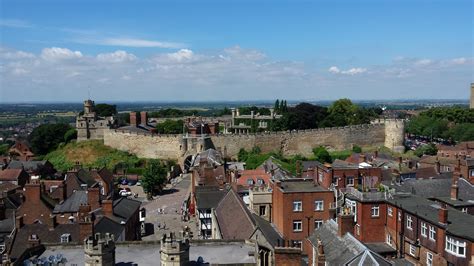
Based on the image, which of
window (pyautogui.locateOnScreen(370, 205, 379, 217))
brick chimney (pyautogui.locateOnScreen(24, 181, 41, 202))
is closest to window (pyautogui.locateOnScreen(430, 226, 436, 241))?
window (pyautogui.locateOnScreen(370, 205, 379, 217))

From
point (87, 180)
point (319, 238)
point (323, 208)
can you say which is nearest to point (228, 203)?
point (323, 208)

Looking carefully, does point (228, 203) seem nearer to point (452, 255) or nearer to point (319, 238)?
point (319, 238)

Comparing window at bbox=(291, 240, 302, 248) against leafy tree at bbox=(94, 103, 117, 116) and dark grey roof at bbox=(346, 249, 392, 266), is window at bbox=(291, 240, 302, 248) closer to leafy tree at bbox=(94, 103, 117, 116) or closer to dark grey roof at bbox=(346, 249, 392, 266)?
dark grey roof at bbox=(346, 249, 392, 266)

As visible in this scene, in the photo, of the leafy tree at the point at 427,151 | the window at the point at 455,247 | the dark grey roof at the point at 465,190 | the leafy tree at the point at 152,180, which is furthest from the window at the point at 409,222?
the leafy tree at the point at 427,151

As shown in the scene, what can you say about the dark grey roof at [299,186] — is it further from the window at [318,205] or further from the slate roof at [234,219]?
the slate roof at [234,219]

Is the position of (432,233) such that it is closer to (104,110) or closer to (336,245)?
(336,245)
